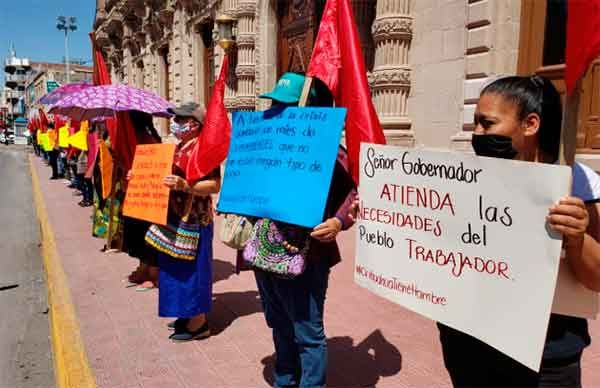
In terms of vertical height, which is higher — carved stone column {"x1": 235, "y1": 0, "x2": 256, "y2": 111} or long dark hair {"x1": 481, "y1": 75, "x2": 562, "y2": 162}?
carved stone column {"x1": 235, "y1": 0, "x2": 256, "y2": 111}

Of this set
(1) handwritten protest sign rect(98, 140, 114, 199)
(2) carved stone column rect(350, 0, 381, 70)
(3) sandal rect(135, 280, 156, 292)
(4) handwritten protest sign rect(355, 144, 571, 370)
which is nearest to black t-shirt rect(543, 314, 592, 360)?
(4) handwritten protest sign rect(355, 144, 571, 370)

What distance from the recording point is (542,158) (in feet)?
4.71

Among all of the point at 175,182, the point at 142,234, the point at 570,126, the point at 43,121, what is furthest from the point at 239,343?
the point at 43,121

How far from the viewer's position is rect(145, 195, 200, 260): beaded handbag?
345cm

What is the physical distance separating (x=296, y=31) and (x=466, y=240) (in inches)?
378

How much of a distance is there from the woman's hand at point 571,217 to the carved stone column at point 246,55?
427 inches

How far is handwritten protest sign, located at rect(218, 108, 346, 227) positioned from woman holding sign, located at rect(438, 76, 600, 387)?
0.73m

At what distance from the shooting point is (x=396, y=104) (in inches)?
295

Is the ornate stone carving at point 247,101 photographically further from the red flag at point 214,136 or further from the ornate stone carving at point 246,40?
the red flag at point 214,136

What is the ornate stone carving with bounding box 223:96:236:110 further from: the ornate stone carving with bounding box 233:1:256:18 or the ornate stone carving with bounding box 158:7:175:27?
the ornate stone carving with bounding box 158:7:175:27

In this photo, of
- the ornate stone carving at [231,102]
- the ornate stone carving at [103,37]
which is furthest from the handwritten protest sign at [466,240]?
the ornate stone carving at [103,37]

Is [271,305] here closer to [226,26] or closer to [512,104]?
[512,104]

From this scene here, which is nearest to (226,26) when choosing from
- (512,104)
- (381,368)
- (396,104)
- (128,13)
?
(396,104)

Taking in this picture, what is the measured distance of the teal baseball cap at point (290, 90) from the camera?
231 cm
